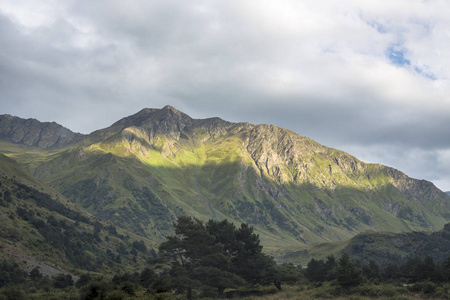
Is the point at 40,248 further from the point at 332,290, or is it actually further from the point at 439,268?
the point at 439,268

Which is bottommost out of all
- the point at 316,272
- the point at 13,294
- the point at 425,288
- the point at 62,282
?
the point at 62,282

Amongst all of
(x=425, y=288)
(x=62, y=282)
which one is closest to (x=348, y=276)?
(x=425, y=288)

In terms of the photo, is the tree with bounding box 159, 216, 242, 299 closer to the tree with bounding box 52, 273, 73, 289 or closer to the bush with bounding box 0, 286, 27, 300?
the bush with bounding box 0, 286, 27, 300

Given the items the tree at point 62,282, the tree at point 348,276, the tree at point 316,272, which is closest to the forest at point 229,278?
the tree at point 348,276

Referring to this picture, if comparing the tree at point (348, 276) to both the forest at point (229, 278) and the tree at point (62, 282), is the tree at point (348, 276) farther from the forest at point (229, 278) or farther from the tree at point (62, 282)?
the tree at point (62, 282)

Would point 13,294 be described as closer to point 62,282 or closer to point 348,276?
point 62,282

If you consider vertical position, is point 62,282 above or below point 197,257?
below

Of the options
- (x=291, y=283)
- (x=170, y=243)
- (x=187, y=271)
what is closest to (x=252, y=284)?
(x=291, y=283)

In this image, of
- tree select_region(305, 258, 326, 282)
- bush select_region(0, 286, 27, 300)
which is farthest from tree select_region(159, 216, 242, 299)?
tree select_region(305, 258, 326, 282)

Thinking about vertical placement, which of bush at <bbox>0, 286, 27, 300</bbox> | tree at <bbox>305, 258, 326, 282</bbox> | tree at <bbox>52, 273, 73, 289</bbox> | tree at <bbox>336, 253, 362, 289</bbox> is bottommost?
tree at <bbox>52, 273, 73, 289</bbox>

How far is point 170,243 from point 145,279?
3513 centimetres

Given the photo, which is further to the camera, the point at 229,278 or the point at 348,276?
the point at 229,278

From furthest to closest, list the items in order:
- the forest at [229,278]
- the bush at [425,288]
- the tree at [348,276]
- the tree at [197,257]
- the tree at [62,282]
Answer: the tree at [62,282]
the tree at [197,257]
the tree at [348,276]
the bush at [425,288]
the forest at [229,278]

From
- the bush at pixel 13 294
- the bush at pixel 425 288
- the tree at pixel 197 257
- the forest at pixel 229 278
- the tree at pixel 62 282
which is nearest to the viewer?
the forest at pixel 229 278
